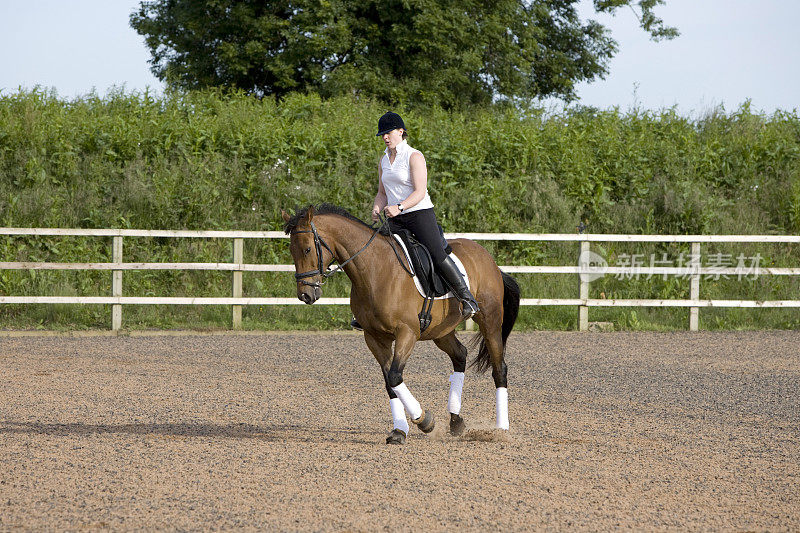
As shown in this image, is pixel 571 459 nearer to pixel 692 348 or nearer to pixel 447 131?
pixel 692 348

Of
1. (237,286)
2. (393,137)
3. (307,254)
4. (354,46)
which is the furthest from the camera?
(354,46)

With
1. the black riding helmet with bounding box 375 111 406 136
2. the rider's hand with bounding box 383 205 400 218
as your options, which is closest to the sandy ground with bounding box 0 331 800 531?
the rider's hand with bounding box 383 205 400 218

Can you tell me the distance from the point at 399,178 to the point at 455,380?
1734mm

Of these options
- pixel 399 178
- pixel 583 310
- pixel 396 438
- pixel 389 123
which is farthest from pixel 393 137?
pixel 583 310

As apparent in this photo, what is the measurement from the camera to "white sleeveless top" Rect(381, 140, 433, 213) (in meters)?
6.82

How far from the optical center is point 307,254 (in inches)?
248

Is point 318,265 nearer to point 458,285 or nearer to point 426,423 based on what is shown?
point 458,285

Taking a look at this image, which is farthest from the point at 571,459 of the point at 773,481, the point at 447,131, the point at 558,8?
the point at 558,8

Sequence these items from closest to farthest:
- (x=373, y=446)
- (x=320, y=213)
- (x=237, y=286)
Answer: (x=373, y=446)
(x=320, y=213)
(x=237, y=286)

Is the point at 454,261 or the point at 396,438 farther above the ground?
the point at 454,261

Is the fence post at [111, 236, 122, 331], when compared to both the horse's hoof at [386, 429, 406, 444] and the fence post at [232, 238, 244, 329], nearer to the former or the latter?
the fence post at [232, 238, 244, 329]

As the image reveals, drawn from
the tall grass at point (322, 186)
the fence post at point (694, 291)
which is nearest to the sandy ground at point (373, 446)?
the fence post at point (694, 291)

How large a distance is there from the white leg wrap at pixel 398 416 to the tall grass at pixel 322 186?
8.32 metres

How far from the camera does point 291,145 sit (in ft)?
60.3
